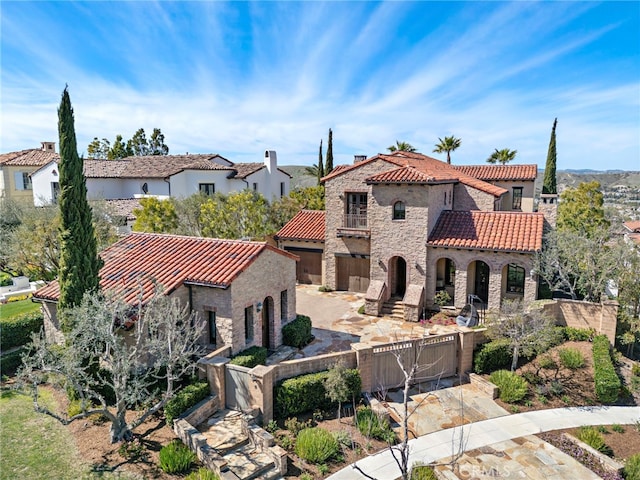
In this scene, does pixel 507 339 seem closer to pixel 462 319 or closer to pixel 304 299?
pixel 462 319

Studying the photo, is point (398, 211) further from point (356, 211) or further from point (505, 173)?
point (505, 173)

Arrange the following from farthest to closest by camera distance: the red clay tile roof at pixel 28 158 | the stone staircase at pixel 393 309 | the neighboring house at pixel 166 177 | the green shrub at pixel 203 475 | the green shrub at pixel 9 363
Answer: the red clay tile roof at pixel 28 158 → the neighboring house at pixel 166 177 → the stone staircase at pixel 393 309 → the green shrub at pixel 9 363 → the green shrub at pixel 203 475

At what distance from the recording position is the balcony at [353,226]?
27812 millimetres

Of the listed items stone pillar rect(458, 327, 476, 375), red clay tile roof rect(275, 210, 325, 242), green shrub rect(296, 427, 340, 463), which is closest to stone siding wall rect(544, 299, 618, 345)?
stone pillar rect(458, 327, 476, 375)

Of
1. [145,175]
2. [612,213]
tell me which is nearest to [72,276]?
[145,175]

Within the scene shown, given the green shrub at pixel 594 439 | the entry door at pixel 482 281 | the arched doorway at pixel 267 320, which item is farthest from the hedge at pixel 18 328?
the entry door at pixel 482 281

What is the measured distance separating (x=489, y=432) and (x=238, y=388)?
8904 mm

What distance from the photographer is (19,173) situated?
4828 centimetres

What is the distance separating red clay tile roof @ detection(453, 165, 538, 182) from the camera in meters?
38.1

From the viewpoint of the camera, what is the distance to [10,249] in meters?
26.5

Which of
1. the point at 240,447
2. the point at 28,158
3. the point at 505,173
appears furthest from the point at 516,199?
the point at 28,158

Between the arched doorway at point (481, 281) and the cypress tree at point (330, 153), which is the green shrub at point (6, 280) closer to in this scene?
the cypress tree at point (330, 153)

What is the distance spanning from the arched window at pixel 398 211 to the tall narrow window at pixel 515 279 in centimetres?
704

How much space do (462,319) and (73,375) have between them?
18341 millimetres
